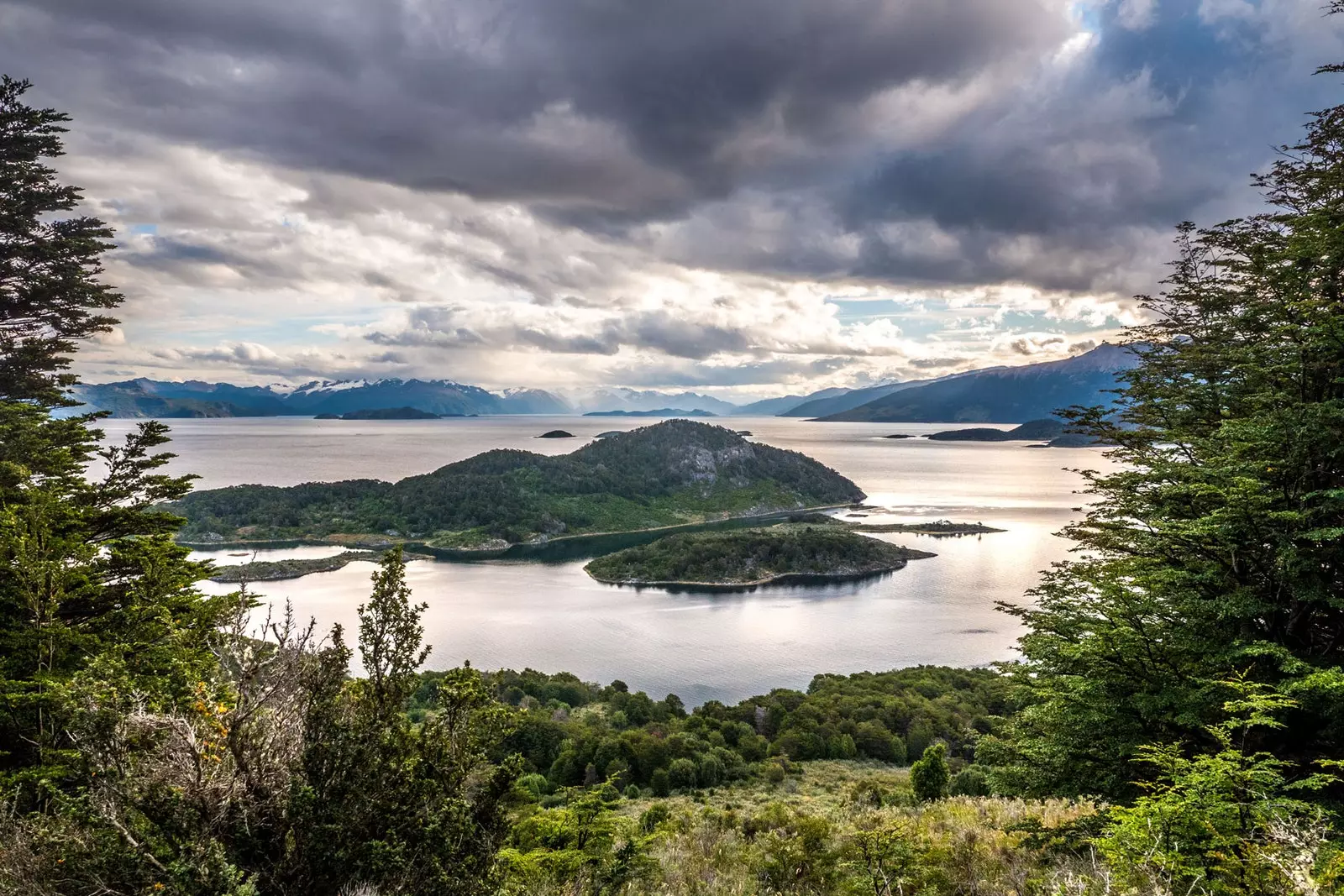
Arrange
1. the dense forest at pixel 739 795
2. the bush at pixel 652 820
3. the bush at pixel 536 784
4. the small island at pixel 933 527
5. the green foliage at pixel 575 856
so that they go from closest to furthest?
the dense forest at pixel 739 795, the green foliage at pixel 575 856, the bush at pixel 652 820, the bush at pixel 536 784, the small island at pixel 933 527

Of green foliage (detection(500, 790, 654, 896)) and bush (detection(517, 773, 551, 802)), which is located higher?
green foliage (detection(500, 790, 654, 896))

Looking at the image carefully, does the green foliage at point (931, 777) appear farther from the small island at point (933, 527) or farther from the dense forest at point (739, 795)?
the small island at point (933, 527)

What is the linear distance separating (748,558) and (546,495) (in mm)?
67801

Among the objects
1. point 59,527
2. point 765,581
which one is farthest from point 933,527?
point 59,527

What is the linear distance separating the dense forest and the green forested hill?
119102mm

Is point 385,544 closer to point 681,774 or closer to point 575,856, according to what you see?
point 681,774

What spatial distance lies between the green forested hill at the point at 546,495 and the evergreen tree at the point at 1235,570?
418 ft

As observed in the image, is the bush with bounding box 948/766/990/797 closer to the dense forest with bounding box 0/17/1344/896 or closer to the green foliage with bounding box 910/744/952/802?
the dense forest with bounding box 0/17/1344/896

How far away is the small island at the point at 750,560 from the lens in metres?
102

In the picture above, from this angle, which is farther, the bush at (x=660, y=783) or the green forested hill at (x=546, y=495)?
the green forested hill at (x=546, y=495)

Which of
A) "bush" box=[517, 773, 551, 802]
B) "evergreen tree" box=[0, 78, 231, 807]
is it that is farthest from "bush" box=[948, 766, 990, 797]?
"evergreen tree" box=[0, 78, 231, 807]

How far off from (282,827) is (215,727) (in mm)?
1145

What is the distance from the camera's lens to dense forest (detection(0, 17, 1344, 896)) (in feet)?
19.5

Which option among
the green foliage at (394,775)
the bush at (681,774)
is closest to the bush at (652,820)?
the green foliage at (394,775)
